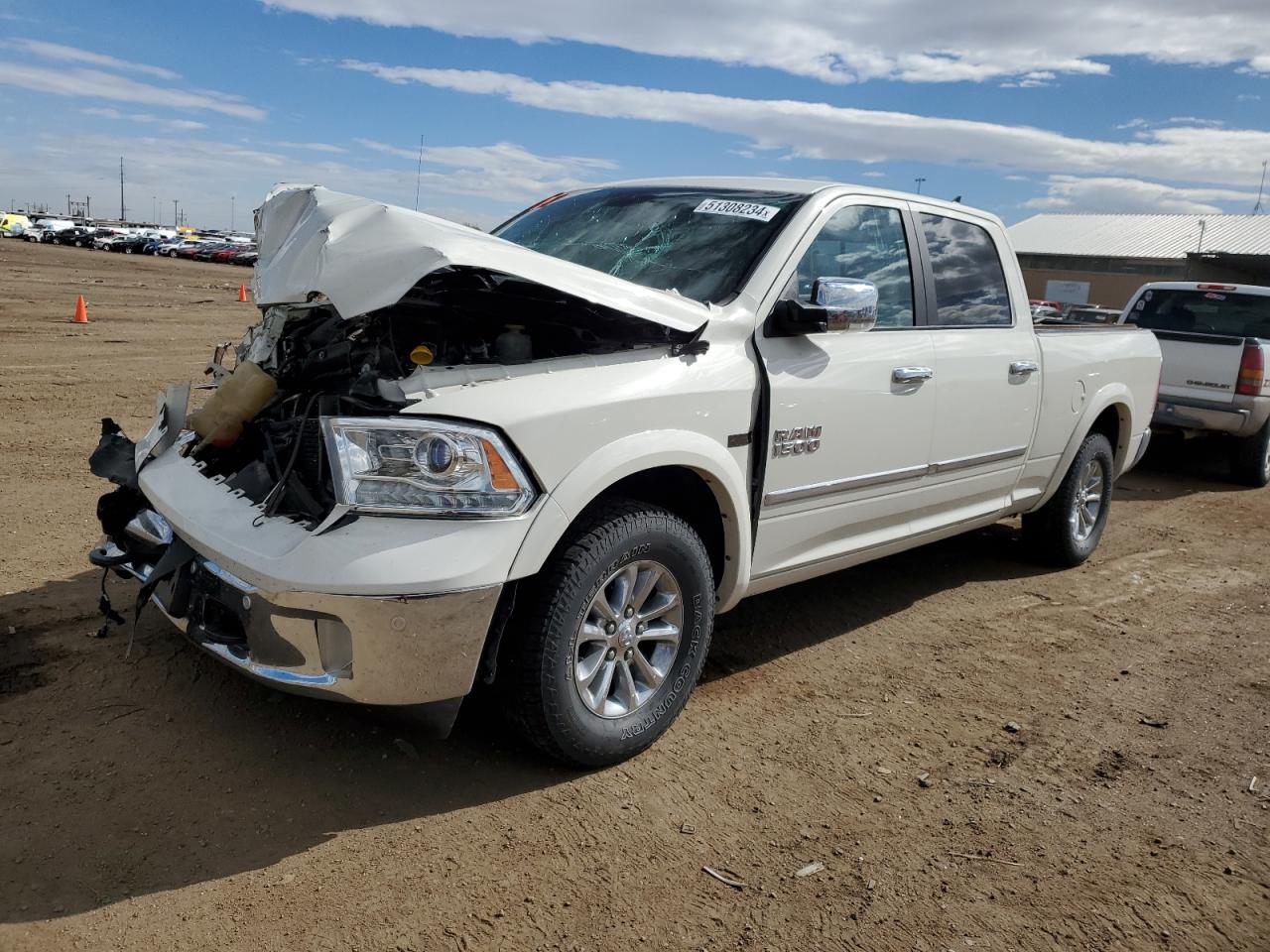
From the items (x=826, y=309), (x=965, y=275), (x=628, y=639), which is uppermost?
(x=965, y=275)

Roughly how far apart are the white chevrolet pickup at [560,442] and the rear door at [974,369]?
0.09 feet

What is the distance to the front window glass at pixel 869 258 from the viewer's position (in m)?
4.01

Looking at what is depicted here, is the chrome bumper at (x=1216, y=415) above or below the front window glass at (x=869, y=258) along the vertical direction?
below

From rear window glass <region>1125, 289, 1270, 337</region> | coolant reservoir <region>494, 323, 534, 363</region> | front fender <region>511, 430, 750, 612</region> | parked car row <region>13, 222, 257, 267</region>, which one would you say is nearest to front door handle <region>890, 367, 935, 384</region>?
front fender <region>511, 430, 750, 612</region>

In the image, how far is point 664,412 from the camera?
3.30 m

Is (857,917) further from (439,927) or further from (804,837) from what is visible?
(439,927)

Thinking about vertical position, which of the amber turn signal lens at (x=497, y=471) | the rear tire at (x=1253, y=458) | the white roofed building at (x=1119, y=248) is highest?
the white roofed building at (x=1119, y=248)

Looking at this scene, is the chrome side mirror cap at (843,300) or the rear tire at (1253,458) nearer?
the chrome side mirror cap at (843,300)

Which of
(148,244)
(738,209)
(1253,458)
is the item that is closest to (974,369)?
(738,209)

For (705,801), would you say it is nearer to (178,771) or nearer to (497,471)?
(497,471)

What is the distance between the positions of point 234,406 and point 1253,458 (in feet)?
29.8

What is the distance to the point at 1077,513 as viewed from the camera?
19.7 ft

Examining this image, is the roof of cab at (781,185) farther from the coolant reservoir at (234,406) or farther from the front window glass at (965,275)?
the coolant reservoir at (234,406)

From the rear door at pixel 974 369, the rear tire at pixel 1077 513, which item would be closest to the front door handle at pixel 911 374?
the rear door at pixel 974 369
